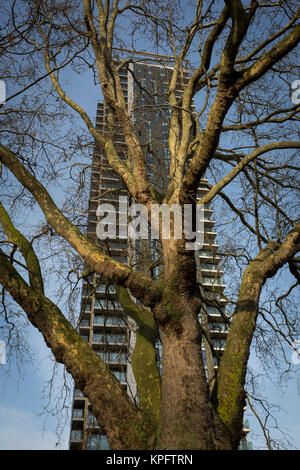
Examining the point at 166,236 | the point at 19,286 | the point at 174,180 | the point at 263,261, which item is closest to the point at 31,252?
the point at 19,286

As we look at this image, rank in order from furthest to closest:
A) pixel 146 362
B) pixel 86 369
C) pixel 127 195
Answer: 1. pixel 127 195
2. pixel 146 362
3. pixel 86 369

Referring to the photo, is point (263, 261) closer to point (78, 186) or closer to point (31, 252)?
point (31, 252)

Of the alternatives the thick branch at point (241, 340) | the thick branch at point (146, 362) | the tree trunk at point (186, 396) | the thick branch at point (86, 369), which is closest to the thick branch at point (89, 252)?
the tree trunk at point (186, 396)

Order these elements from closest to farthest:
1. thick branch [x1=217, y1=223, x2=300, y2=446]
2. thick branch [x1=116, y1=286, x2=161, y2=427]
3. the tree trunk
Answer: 1. the tree trunk
2. thick branch [x1=217, y1=223, x2=300, y2=446]
3. thick branch [x1=116, y1=286, x2=161, y2=427]

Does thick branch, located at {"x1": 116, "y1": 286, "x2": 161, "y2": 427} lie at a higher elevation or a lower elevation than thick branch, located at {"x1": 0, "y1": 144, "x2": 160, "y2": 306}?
lower

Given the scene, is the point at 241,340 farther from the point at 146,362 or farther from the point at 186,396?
the point at 146,362

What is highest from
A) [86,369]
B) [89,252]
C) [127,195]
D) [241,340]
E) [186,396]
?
[127,195]

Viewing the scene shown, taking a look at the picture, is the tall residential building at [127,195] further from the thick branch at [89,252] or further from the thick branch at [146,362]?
the thick branch at [89,252]

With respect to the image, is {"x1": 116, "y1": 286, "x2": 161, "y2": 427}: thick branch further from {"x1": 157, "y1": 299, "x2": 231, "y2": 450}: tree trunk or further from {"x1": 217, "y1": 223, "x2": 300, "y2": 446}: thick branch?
{"x1": 217, "y1": 223, "x2": 300, "y2": 446}: thick branch

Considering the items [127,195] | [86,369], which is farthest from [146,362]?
[127,195]

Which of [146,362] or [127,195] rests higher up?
[127,195]

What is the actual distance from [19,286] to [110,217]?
232 centimetres

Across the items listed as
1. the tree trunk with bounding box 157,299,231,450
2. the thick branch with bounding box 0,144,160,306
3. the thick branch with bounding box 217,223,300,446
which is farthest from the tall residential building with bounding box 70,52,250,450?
the tree trunk with bounding box 157,299,231,450

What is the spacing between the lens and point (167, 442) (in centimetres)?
224
